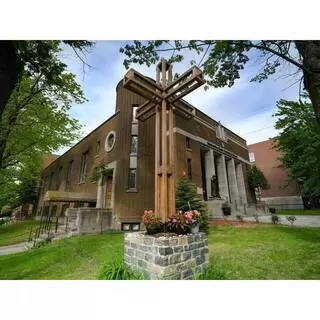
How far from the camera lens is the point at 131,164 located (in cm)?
948

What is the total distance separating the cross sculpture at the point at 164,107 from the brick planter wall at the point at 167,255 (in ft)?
1.39

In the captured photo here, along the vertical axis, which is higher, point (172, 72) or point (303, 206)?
point (172, 72)

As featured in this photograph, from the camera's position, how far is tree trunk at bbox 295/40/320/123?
201 centimetres

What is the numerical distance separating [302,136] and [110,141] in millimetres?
8339

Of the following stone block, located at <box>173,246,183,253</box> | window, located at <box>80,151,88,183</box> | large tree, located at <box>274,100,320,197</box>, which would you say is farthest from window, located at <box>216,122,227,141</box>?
stone block, located at <box>173,246,183,253</box>

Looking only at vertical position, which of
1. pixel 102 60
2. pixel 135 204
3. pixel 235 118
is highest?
pixel 102 60

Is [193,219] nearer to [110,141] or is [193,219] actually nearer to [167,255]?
[167,255]

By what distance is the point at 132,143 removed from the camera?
980cm

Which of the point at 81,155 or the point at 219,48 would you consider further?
the point at 81,155

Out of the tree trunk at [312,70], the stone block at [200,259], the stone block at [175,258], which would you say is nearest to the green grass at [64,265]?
the stone block at [175,258]
